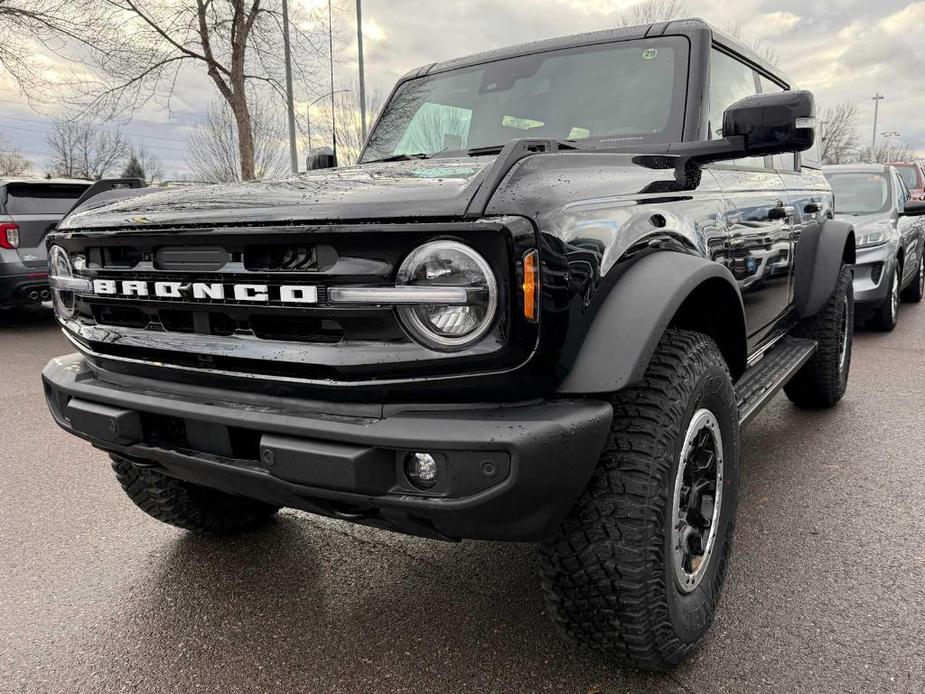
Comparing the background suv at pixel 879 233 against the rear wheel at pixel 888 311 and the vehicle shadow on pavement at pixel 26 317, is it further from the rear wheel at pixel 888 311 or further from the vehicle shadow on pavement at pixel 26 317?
the vehicle shadow on pavement at pixel 26 317

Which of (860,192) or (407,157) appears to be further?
(860,192)

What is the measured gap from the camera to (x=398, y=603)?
2357 millimetres

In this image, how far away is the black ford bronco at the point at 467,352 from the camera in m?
1.51

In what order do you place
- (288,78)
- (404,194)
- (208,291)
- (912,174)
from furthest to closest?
(288,78)
(912,174)
(208,291)
(404,194)

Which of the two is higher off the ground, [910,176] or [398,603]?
[910,176]

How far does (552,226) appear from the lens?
1.55 meters

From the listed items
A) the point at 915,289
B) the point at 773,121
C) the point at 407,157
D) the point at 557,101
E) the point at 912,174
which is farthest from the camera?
the point at 912,174

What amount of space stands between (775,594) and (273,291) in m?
1.91

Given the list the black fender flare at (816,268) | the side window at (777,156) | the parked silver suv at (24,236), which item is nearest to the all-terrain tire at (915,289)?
the black fender flare at (816,268)

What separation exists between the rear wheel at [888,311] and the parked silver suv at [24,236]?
341 inches

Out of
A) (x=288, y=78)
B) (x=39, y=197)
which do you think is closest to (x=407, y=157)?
(x=39, y=197)

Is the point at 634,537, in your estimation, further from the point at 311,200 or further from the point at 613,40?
the point at 613,40

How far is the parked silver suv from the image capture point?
755 cm

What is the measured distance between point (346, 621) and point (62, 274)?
1452 millimetres
